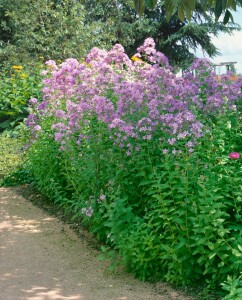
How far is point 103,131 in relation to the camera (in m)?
4.80

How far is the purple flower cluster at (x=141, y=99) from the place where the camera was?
4.11m

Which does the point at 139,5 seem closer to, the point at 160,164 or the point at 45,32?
→ the point at 160,164

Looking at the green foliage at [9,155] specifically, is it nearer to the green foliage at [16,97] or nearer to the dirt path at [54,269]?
the green foliage at [16,97]

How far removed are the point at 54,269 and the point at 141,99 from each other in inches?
60.2

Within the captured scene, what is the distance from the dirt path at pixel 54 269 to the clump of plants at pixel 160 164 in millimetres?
183

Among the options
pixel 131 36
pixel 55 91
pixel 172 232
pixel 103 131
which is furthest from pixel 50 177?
pixel 131 36

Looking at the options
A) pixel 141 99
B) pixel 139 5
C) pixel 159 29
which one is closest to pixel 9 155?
pixel 141 99

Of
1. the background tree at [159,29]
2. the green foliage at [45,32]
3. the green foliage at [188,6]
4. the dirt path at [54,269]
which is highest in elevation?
the background tree at [159,29]

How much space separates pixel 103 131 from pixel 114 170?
17.5 inches

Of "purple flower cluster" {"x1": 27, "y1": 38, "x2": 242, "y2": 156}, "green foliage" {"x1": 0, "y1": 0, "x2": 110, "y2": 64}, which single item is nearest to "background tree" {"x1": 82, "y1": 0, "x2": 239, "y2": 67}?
"green foliage" {"x1": 0, "y1": 0, "x2": 110, "y2": 64}

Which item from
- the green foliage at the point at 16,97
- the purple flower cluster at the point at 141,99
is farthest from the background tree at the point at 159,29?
the purple flower cluster at the point at 141,99

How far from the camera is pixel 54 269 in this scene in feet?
14.1

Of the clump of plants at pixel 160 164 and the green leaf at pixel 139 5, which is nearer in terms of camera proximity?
the clump of plants at pixel 160 164

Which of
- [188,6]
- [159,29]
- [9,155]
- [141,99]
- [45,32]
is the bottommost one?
[9,155]
